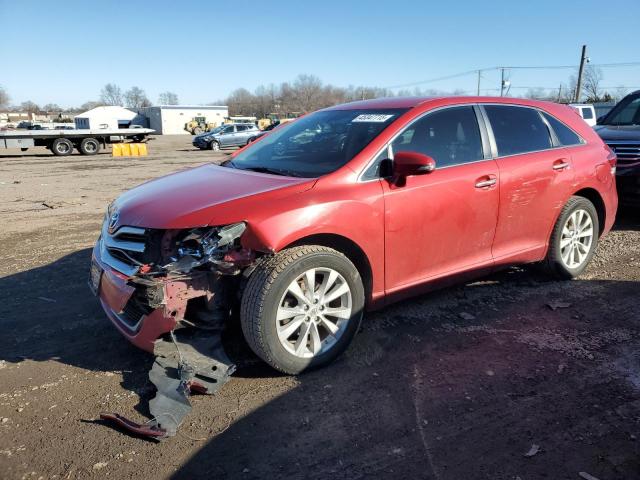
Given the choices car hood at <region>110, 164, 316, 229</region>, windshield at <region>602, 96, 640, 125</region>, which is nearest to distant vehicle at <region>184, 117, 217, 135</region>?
windshield at <region>602, 96, 640, 125</region>

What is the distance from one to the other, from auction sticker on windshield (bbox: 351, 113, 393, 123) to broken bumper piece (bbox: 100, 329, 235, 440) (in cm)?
204

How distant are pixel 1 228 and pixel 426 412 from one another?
7454 millimetres

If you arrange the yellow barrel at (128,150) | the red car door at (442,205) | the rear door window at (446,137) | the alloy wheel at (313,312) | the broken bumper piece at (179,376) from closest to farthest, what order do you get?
the broken bumper piece at (179,376) → the alloy wheel at (313,312) → the red car door at (442,205) → the rear door window at (446,137) → the yellow barrel at (128,150)

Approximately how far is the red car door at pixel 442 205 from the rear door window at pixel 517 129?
0.24 metres

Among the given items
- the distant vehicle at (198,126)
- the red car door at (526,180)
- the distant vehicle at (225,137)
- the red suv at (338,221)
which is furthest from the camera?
the distant vehicle at (198,126)

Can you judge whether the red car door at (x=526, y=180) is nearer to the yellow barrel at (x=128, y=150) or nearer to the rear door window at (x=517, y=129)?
the rear door window at (x=517, y=129)

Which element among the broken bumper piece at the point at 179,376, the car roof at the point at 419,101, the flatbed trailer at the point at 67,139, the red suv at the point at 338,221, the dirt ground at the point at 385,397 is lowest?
the dirt ground at the point at 385,397

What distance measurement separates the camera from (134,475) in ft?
7.88

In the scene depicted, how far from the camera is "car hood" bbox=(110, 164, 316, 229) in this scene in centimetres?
305

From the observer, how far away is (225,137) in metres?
31.3

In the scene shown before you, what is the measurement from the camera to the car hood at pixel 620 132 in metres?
7.08

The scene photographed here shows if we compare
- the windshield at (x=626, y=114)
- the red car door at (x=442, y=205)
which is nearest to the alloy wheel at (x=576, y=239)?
the red car door at (x=442, y=205)

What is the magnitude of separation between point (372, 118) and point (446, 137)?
617 mm

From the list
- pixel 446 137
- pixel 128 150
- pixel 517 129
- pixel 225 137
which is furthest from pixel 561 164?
pixel 225 137
